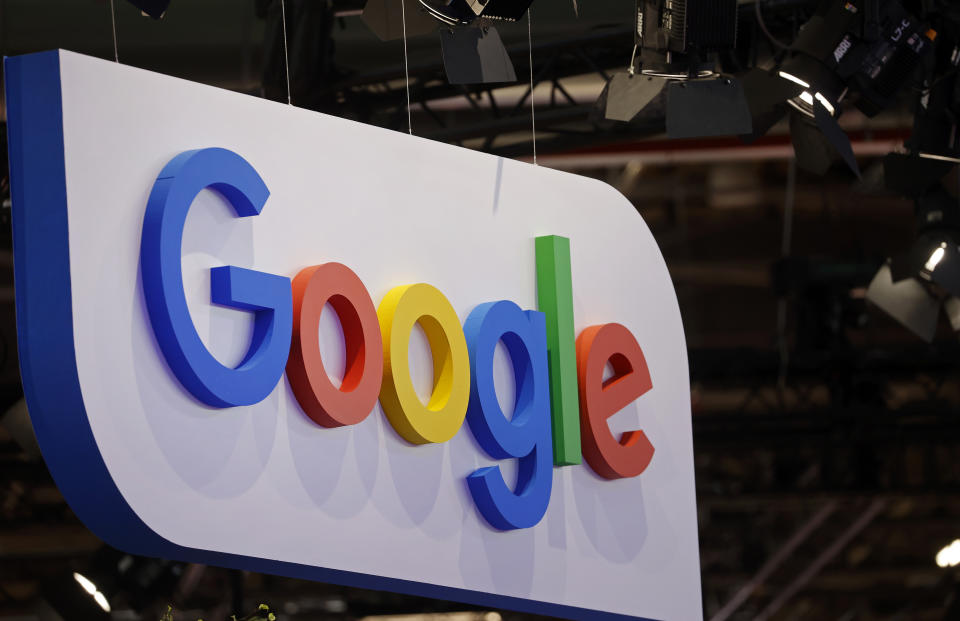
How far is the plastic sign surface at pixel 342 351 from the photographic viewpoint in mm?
2109

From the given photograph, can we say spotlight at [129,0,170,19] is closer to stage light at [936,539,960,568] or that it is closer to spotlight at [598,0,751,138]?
spotlight at [598,0,751,138]

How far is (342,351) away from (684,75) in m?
1.48

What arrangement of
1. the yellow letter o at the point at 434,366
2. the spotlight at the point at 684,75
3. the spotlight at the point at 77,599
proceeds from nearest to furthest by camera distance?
the yellow letter o at the point at 434,366 < the spotlight at the point at 684,75 < the spotlight at the point at 77,599

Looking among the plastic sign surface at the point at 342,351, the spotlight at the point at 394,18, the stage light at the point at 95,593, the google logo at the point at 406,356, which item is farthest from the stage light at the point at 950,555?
the spotlight at the point at 394,18

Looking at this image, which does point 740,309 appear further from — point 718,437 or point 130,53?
point 130,53

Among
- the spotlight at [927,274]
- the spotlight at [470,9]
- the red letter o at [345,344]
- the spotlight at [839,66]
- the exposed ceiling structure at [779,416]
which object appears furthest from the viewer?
the exposed ceiling structure at [779,416]

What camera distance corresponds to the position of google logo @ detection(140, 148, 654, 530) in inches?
87.6

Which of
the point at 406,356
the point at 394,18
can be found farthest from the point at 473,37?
the point at 406,356

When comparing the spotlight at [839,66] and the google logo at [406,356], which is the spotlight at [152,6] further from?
the spotlight at [839,66]

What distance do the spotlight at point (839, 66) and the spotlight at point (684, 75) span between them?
48 cm

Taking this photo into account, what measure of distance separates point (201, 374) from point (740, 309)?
24.2 ft

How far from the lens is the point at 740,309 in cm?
922

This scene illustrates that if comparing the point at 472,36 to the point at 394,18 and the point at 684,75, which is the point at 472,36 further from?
the point at 684,75

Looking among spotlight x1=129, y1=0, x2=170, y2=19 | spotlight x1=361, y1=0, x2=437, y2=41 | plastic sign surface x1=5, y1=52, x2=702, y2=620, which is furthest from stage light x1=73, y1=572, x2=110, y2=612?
spotlight x1=129, y1=0, x2=170, y2=19
